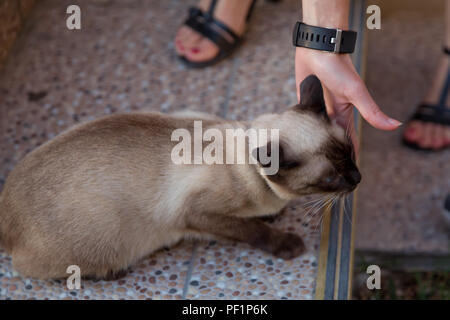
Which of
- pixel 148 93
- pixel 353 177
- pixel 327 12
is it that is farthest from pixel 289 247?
pixel 148 93

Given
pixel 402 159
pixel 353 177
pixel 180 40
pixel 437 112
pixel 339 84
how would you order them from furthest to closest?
pixel 402 159 < pixel 437 112 < pixel 180 40 < pixel 339 84 < pixel 353 177

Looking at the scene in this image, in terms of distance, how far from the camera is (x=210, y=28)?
8.39 feet

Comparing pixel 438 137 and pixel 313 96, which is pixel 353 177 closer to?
pixel 313 96

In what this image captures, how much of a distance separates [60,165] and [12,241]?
32cm

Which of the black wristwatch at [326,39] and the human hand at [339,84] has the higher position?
the black wristwatch at [326,39]

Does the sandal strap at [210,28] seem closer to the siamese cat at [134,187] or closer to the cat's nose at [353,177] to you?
the siamese cat at [134,187]

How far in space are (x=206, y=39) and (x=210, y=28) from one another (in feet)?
0.18

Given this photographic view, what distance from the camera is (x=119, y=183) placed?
1.74 m

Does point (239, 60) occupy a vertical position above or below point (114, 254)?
above

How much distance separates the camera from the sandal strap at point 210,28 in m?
2.55

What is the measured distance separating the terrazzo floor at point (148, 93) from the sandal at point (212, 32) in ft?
0.14

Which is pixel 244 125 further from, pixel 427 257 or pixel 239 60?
pixel 427 257

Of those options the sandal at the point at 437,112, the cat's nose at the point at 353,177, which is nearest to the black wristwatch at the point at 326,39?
the cat's nose at the point at 353,177

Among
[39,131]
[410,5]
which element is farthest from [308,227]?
[410,5]
